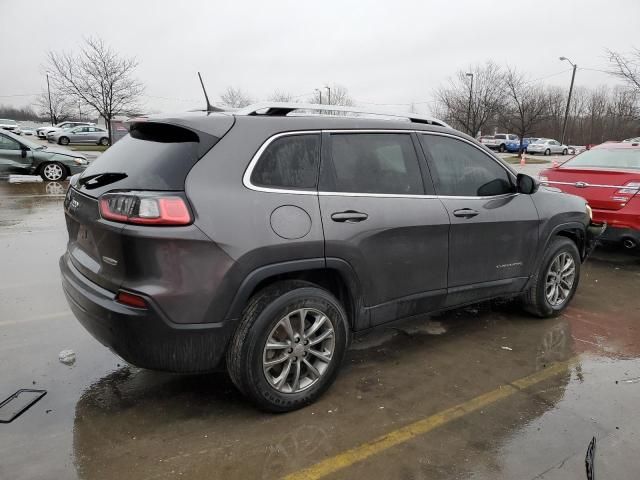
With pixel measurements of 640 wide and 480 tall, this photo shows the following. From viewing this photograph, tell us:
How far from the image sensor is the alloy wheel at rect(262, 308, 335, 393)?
2.97 meters

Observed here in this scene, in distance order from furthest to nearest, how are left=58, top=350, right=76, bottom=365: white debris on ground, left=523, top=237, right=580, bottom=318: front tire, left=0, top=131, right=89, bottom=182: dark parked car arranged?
left=0, top=131, right=89, bottom=182: dark parked car < left=523, top=237, right=580, bottom=318: front tire < left=58, top=350, right=76, bottom=365: white debris on ground

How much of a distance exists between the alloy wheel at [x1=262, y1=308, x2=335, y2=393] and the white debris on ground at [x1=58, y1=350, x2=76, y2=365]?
1.65 metres

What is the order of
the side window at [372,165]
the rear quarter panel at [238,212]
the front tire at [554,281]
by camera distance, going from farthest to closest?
the front tire at [554,281], the side window at [372,165], the rear quarter panel at [238,212]

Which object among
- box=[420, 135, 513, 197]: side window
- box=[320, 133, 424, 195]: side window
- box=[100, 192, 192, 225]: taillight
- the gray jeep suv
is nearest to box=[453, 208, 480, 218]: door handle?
the gray jeep suv

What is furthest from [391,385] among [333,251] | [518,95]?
[518,95]

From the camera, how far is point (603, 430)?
298 cm

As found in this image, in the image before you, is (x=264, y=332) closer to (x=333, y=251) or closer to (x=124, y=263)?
(x=333, y=251)

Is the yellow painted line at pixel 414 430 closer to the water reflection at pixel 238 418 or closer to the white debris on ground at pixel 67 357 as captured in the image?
the water reflection at pixel 238 418

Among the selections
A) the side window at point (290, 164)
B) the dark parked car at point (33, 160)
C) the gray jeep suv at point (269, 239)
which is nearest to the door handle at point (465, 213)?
the gray jeep suv at point (269, 239)

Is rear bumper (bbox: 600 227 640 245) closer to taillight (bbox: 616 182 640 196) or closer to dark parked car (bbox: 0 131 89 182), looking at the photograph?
taillight (bbox: 616 182 640 196)

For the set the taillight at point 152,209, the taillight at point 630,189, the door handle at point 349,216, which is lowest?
the taillight at point 630,189

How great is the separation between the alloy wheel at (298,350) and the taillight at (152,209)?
0.84 m

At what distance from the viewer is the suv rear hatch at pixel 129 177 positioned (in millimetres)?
2717

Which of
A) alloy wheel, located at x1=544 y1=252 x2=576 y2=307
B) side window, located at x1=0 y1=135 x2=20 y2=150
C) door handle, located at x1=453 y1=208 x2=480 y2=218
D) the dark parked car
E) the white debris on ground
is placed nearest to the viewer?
the white debris on ground
